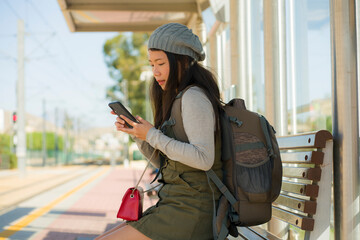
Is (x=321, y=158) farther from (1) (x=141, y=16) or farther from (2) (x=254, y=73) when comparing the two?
(1) (x=141, y=16)

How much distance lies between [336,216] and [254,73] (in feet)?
13.7

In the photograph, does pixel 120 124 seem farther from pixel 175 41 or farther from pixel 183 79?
pixel 175 41

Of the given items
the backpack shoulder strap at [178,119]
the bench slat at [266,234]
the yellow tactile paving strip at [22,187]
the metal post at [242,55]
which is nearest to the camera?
the backpack shoulder strap at [178,119]

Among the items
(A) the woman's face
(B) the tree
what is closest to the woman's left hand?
(A) the woman's face

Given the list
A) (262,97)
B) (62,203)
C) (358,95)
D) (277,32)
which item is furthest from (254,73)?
(62,203)

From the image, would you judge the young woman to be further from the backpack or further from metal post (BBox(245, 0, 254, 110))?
metal post (BBox(245, 0, 254, 110))

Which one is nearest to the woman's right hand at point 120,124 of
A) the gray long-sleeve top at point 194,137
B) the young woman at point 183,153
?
the young woman at point 183,153

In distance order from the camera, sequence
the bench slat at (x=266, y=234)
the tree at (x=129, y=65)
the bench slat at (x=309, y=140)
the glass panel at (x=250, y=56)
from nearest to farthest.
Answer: the bench slat at (x=309, y=140) → the bench slat at (x=266, y=234) → the glass panel at (x=250, y=56) → the tree at (x=129, y=65)

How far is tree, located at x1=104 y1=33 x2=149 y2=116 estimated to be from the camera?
147ft

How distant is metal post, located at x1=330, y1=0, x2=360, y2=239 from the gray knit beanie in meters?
0.72

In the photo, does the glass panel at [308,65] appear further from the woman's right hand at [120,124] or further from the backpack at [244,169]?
the woman's right hand at [120,124]

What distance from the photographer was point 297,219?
2.69 m

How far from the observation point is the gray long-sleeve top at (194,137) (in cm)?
222

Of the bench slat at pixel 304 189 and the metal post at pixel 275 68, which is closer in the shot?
the bench slat at pixel 304 189
